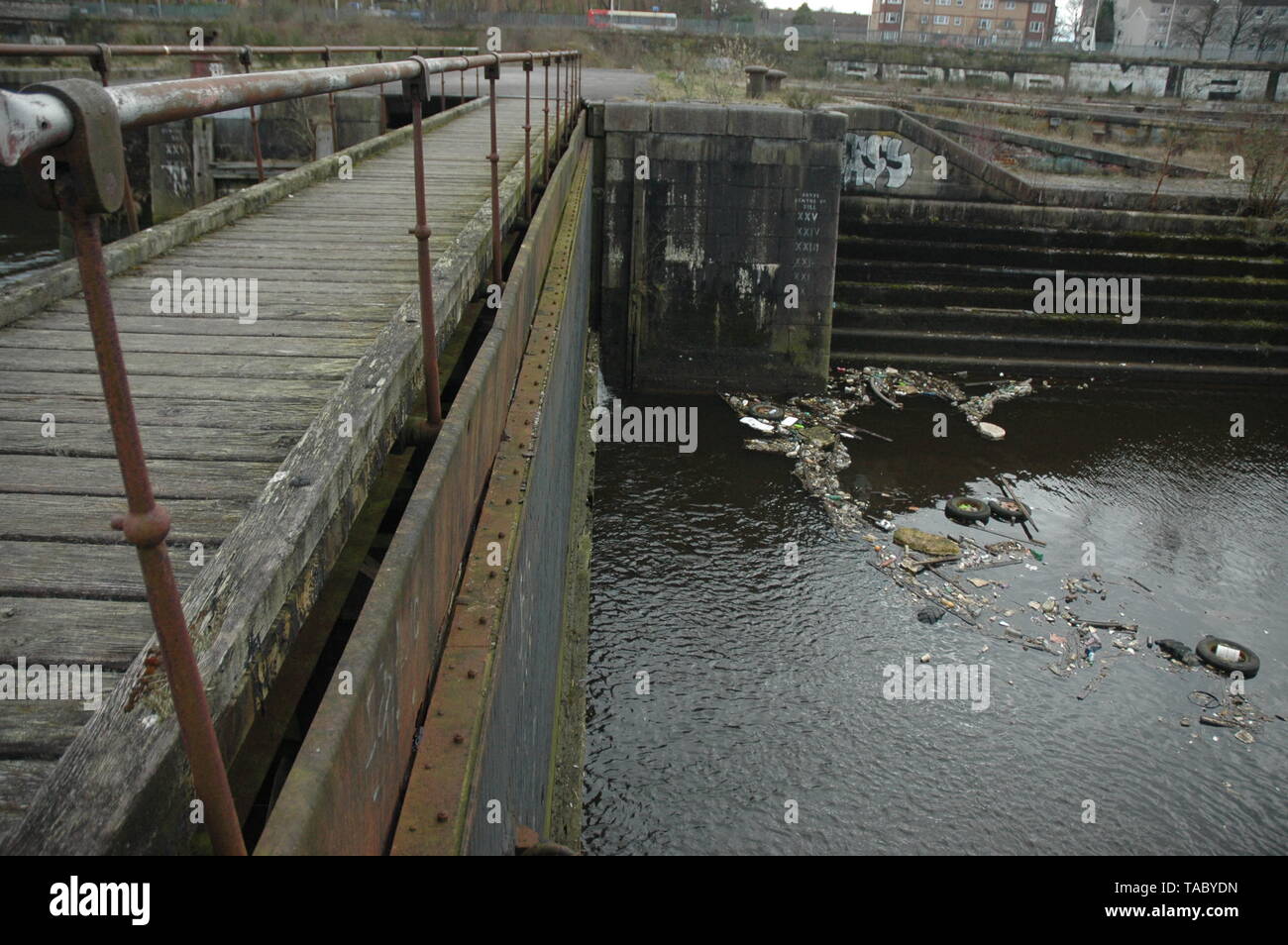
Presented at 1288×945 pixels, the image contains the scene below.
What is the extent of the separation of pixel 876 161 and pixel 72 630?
16.9 metres

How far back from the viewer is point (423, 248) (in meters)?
2.71

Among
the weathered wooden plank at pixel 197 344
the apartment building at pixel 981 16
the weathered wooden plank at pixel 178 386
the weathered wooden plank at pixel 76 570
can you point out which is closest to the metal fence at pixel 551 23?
the apartment building at pixel 981 16

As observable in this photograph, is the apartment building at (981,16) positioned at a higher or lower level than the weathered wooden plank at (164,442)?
higher

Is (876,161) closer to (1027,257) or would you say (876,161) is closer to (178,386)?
(1027,257)

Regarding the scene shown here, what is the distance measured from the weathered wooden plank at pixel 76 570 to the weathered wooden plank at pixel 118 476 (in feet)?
0.93

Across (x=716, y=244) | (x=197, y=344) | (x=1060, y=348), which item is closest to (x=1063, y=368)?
(x=1060, y=348)

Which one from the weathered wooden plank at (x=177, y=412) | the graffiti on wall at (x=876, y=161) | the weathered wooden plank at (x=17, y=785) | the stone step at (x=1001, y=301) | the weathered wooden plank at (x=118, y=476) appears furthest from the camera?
the graffiti on wall at (x=876, y=161)

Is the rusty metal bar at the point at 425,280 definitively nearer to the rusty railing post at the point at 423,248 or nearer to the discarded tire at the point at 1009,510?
the rusty railing post at the point at 423,248

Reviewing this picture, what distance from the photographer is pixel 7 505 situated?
91.6 inches

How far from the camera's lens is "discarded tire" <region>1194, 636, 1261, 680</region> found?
26.5ft

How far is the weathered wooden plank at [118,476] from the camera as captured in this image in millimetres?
2424

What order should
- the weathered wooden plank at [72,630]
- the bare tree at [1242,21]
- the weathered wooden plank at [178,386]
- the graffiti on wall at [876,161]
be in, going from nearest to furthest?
1. the weathered wooden plank at [72,630]
2. the weathered wooden plank at [178,386]
3. the graffiti on wall at [876,161]
4. the bare tree at [1242,21]

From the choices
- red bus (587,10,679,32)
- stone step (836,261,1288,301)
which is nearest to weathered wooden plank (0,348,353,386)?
stone step (836,261,1288,301)
